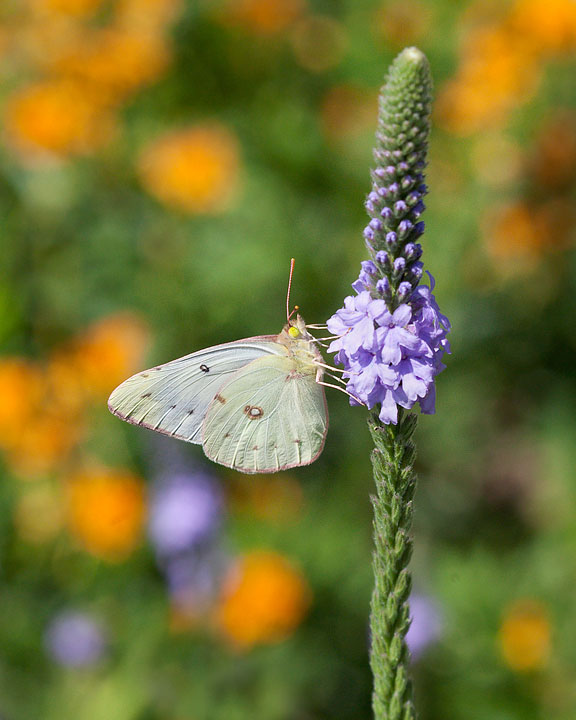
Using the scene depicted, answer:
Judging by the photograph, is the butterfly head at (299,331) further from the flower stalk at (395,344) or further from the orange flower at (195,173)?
the orange flower at (195,173)

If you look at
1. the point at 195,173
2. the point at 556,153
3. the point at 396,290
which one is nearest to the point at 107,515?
the point at 195,173

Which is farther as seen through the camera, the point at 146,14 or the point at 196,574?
the point at 146,14

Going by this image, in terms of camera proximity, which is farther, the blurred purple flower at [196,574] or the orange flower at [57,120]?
the orange flower at [57,120]

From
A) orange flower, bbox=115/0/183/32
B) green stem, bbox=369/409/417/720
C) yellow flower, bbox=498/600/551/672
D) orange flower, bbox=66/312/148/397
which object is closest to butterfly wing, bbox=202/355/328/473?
green stem, bbox=369/409/417/720

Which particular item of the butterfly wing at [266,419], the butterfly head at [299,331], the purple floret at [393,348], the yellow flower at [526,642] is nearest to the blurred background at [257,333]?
the yellow flower at [526,642]

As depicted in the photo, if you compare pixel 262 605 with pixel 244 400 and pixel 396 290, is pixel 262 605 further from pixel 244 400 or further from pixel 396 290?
pixel 396 290

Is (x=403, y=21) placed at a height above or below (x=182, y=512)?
above
